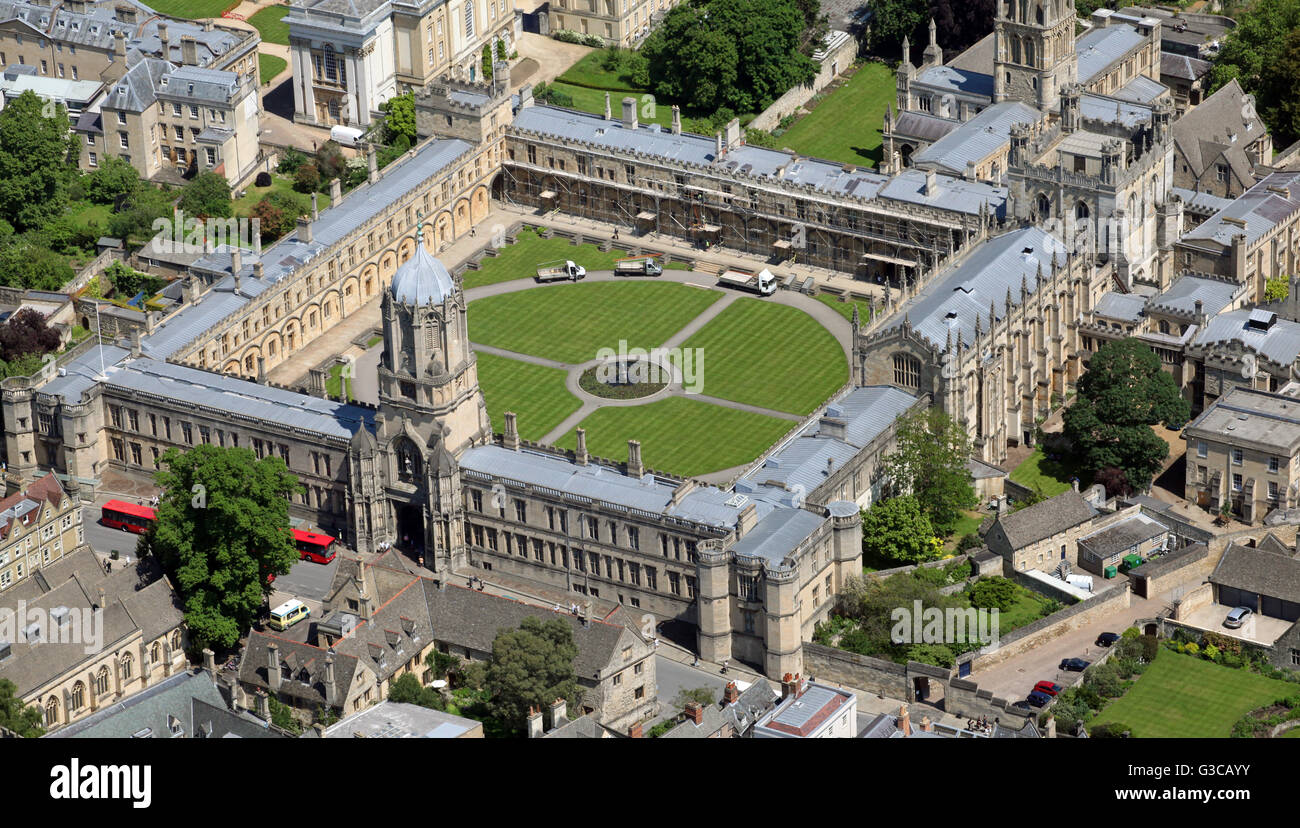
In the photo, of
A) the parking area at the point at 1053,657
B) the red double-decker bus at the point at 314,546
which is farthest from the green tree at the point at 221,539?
the parking area at the point at 1053,657

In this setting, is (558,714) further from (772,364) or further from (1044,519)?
(772,364)

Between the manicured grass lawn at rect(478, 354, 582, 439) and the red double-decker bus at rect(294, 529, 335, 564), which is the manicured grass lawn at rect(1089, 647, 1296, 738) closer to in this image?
the manicured grass lawn at rect(478, 354, 582, 439)

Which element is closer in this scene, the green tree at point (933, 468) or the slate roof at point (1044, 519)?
the slate roof at point (1044, 519)

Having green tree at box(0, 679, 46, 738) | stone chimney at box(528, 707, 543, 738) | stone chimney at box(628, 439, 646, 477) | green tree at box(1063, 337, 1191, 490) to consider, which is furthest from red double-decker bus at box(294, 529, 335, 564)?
green tree at box(1063, 337, 1191, 490)

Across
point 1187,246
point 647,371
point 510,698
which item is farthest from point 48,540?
point 1187,246

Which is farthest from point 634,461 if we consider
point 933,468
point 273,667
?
point 273,667

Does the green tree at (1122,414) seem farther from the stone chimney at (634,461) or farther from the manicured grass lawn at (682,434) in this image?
the stone chimney at (634,461)

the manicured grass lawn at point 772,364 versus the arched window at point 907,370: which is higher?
the arched window at point 907,370
